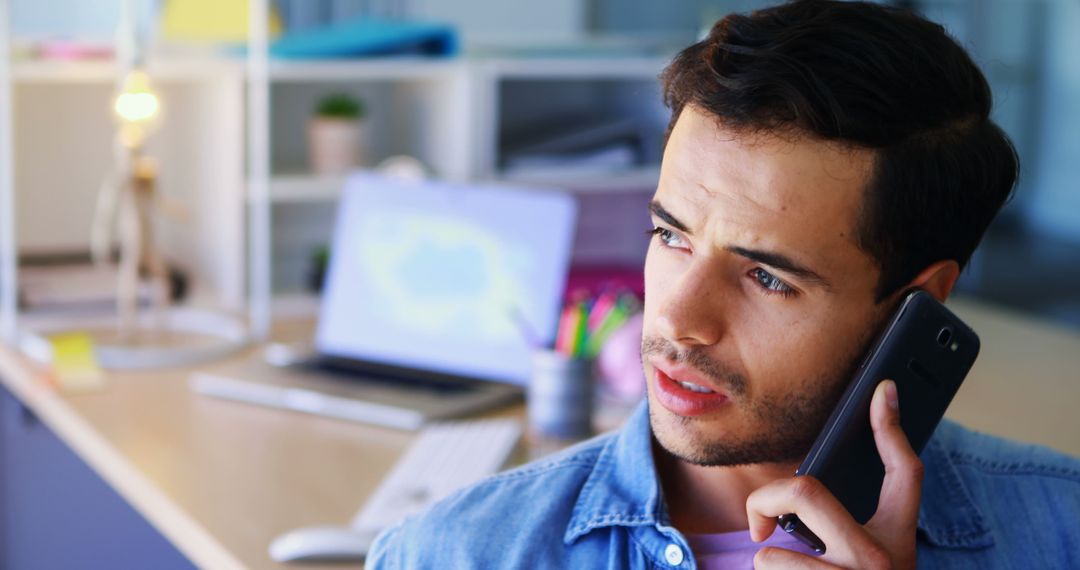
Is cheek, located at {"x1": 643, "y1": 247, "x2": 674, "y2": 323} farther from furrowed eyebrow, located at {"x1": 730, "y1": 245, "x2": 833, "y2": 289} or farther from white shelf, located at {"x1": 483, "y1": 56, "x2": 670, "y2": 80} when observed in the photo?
white shelf, located at {"x1": 483, "y1": 56, "x2": 670, "y2": 80}

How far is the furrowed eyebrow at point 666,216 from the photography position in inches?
39.4

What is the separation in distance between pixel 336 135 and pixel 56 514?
2.51ft

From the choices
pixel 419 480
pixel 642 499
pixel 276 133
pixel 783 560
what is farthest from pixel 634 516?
pixel 276 133

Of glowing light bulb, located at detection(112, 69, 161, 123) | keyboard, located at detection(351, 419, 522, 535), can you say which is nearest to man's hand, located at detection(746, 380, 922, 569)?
keyboard, located at detection(351, 419, 522, 535)

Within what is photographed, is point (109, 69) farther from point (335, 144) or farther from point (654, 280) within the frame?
point (654, 280)

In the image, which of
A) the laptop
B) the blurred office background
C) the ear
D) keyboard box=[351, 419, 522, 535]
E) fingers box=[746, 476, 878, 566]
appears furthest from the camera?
the blurred office background

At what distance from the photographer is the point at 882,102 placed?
96cm

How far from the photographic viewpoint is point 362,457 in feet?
5.47

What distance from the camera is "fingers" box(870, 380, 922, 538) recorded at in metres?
0.98

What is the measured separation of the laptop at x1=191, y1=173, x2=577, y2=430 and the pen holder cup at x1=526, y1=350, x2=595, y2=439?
10 centimetres

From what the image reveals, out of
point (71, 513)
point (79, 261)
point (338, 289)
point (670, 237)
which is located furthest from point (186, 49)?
point (670, 237)

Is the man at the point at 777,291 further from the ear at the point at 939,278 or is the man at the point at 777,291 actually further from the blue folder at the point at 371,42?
the blue folder at the point at 371,42

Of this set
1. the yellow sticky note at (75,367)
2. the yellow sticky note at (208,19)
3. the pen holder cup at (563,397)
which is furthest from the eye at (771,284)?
the yellow sticky note at (208,19)

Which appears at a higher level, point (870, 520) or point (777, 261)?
point (777, 261)
